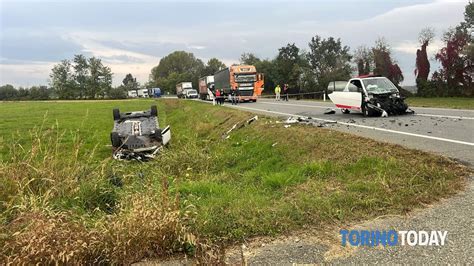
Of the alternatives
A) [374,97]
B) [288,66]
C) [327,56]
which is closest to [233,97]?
[374,97]

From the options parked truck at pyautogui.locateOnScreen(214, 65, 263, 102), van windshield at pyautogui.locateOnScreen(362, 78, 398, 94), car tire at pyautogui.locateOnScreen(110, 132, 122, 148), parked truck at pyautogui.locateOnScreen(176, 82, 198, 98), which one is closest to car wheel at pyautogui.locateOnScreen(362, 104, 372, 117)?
van windshield at pyautogui.locateOnScreen(362, 78, 398, 94)

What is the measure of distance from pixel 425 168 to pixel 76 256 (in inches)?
192

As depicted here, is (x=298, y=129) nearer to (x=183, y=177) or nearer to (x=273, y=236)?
(x=183, y=177)

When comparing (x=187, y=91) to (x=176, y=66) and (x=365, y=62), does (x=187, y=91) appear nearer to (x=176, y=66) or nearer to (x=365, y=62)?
(x=365, y=62)

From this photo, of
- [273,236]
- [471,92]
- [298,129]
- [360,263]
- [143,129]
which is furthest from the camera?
[471,92]

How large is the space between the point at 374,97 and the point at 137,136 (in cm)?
851

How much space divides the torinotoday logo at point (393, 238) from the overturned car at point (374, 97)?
10.5 metres

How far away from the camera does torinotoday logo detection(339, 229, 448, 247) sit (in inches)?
147

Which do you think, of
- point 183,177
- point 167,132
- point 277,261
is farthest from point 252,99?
point 277,261

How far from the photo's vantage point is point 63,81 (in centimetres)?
10894

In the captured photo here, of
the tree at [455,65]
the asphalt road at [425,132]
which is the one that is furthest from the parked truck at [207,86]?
the asphalt road at [425,132]

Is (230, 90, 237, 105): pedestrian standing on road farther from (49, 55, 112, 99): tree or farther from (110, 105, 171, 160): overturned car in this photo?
(49, 55, 112, 99): tree

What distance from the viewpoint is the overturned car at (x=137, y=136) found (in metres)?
12.4

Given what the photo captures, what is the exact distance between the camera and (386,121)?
12.3m
